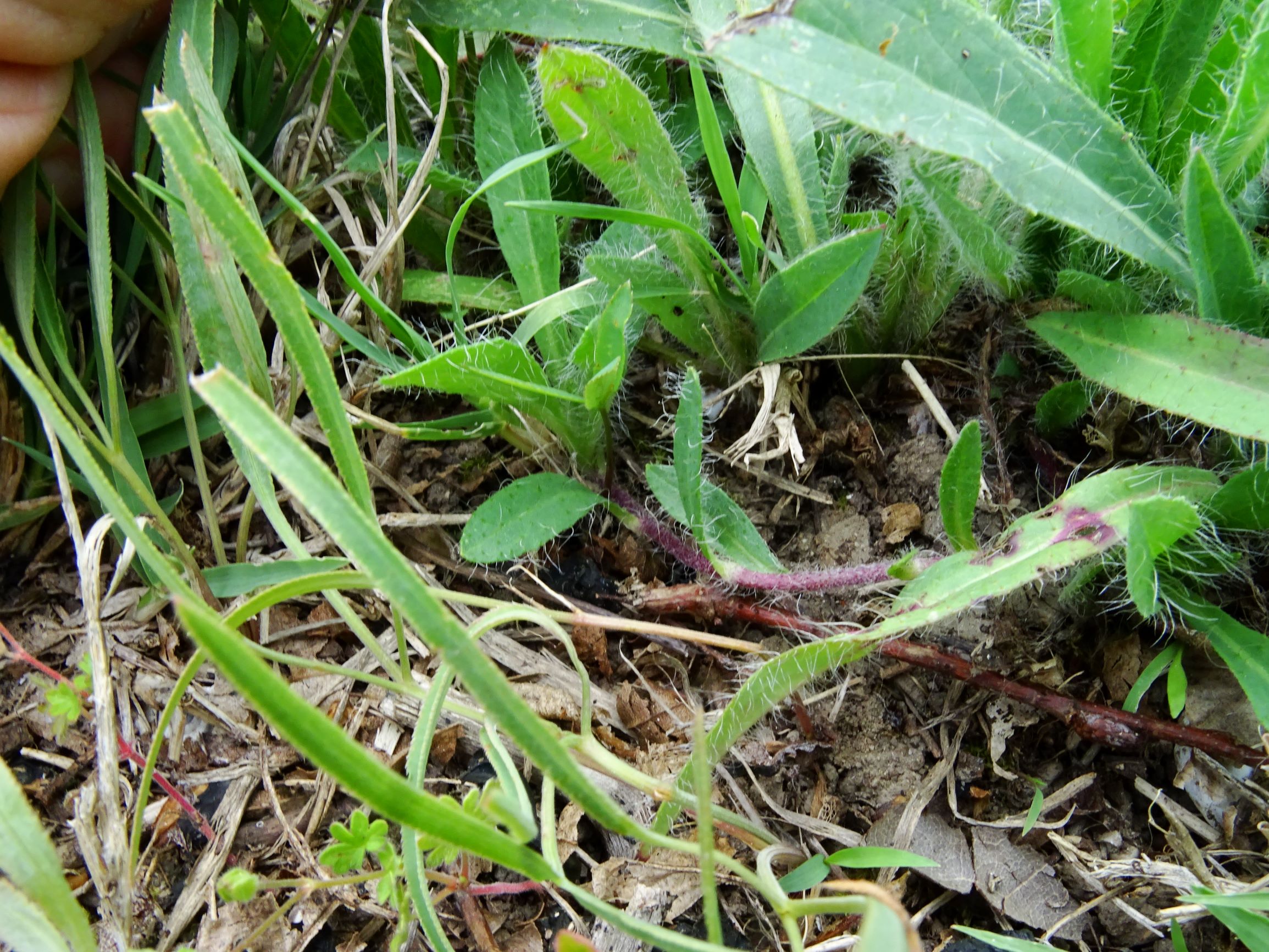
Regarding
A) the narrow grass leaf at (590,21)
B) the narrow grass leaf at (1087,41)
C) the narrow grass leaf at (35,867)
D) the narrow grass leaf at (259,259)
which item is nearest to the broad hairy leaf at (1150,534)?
the narrow grass leaf at (1087,41)

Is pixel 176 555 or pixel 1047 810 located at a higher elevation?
pixel 176 555

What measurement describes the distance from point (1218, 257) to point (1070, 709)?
509 mm

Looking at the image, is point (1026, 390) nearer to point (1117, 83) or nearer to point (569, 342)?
point (1117, 83)

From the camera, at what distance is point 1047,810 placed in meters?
0.94

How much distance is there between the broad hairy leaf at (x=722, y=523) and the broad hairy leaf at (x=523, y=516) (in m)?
0.09

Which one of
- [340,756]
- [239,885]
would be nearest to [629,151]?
[340,756]

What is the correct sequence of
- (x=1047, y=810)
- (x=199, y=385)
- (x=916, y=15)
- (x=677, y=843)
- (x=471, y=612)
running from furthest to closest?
(x=471, y=612) → (x=1047, y=810) → (x=916, y=15) → (x=677, y=843) → (x=199, y=385)

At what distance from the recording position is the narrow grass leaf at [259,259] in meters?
0.67

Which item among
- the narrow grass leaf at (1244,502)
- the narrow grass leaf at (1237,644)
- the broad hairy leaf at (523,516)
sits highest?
the narrow grass leaf at (1244,502)

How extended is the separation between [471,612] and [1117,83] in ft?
3.41

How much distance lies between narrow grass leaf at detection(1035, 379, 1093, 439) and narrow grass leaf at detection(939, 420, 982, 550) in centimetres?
19

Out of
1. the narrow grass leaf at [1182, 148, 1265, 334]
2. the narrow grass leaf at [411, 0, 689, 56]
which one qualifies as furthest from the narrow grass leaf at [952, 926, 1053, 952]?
the narrow grass leaf at [411, 0, 689, 56]

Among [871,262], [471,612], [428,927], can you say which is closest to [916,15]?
[871,262]

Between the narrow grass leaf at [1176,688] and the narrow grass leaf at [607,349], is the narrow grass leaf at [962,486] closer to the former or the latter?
the narrow grass leaf at [1176,688]
